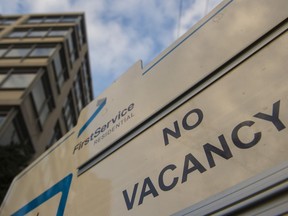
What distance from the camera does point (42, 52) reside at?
54.1 ft

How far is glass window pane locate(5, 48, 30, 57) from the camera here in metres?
16.3

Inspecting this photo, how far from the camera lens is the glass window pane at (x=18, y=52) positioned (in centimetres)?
1634

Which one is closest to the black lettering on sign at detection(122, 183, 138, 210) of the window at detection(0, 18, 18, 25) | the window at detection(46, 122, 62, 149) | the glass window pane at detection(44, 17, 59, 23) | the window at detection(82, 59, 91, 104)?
the window at detection(46, 122, 62, 149)

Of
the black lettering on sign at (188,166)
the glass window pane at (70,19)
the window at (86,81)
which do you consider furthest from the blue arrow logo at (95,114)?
the window at (86,81)

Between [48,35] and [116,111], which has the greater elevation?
[48,35]

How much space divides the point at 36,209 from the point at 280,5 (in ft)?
6.67

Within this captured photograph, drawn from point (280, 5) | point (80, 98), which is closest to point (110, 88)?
point (280, 5)

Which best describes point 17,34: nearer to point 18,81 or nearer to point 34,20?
point 34,20

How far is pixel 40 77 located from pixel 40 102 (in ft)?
3.73

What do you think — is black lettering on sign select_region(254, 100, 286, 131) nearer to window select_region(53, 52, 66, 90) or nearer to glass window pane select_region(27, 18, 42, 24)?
window select_region(53, 52, 66, 90)

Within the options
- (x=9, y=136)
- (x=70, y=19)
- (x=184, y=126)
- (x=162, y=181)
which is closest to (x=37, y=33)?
(x=70, y=19)

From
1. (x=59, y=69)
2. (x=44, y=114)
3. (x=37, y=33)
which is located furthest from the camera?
(x=37, y=33)

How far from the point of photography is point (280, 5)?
151 centimetres

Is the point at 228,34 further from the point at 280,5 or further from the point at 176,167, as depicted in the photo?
the point at 176,167
